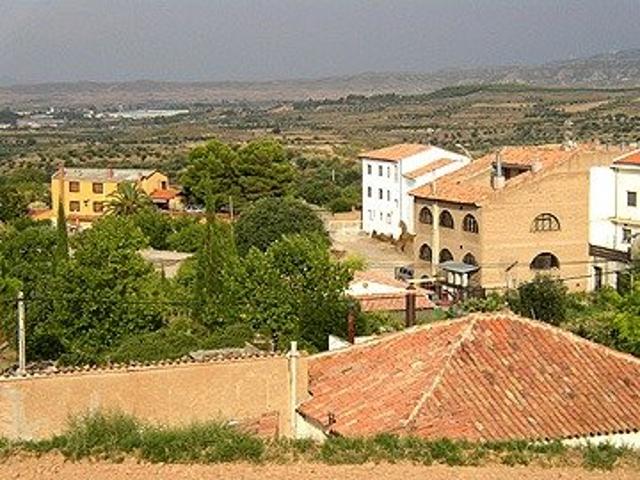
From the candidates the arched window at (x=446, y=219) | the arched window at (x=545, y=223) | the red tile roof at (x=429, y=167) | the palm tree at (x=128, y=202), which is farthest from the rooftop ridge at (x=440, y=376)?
the palm tree at (x=128, y=202)

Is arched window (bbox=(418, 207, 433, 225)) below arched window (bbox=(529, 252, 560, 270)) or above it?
above

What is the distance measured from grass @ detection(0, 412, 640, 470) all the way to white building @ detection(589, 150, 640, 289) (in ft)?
91.4

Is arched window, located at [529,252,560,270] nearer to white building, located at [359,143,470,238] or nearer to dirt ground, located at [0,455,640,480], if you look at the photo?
white building, located at [359,143,470,238]

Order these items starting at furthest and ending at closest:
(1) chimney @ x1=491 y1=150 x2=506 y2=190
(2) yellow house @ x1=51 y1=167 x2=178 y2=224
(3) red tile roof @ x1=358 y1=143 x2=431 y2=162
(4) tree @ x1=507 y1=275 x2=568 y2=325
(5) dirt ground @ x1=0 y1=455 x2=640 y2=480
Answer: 1. (2) yellow house @ x1=51 y1=167 x2=178 y2=224
2. (3) red tile roof @ x1=358 y1=143 x2=431 y2=162
3. (1) chimney @ x1=491 y1=150 x2=506 y2=190
4. (4) tree @ x1=507 y1=275 x2=568 y2=325
5. (5) dirt ground @ x1=0 y1=455 x2=640 y2=480

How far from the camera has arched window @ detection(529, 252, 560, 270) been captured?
131ft

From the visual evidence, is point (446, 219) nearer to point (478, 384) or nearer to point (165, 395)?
point (478, 384)

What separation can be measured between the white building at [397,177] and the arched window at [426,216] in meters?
3.73

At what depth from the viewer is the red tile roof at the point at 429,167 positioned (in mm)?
48916

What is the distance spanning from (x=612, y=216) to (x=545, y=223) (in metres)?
2.50

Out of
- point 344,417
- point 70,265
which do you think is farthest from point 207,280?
point 344,417

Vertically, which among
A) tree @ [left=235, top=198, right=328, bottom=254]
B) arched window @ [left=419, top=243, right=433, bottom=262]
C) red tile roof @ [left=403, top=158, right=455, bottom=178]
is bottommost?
arched window @ [left=419, top=243, right=433, bottom=262]

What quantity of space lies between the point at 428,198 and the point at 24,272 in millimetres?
16445

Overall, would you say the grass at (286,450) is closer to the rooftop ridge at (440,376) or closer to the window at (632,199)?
the rooftop ridge at (440,376)

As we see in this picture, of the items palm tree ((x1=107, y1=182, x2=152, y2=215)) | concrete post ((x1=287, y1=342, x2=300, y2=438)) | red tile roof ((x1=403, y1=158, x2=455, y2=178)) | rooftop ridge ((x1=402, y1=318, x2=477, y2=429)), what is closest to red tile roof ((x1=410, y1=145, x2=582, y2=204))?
red tile roof ((x1=403, y1=158, x2=455, y2=178))
